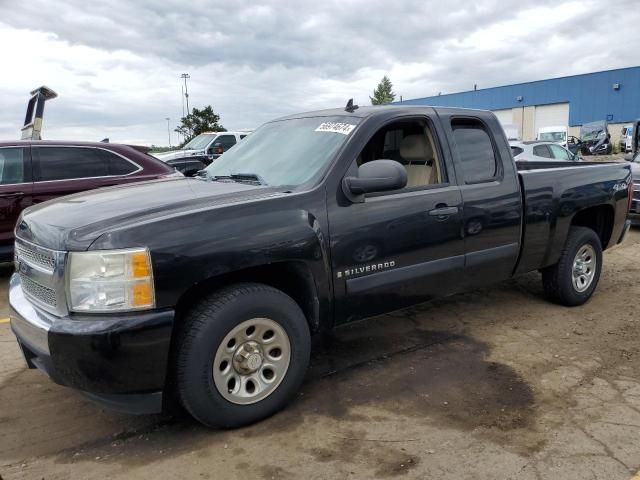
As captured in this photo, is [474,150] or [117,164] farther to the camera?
[117,164]

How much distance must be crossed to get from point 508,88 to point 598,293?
5049 cm

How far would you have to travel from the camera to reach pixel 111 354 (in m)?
2.59

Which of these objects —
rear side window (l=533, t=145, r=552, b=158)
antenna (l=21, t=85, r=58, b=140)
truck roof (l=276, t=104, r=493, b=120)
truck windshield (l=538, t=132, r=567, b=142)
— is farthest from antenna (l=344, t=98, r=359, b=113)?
truck windshield (l=538, t=132, r=567, b=142)

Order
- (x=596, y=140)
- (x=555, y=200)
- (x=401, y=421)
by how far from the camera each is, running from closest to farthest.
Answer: (x=401, y=421) < (x=555, y=200) < (x=596, y=140)

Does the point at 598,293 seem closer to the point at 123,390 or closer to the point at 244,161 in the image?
the point at 244,161

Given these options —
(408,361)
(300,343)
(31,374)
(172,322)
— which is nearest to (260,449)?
(300,343)

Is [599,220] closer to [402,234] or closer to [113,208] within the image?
[402,234]

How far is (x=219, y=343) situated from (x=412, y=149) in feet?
7.77

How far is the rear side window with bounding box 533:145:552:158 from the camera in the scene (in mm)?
13537

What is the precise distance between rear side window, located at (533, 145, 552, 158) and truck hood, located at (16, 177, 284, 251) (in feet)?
38.5

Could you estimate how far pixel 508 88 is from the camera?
5153 cm

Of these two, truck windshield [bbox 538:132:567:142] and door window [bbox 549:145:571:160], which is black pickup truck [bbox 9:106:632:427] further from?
truck windshield [bbox 538:132:567:142]

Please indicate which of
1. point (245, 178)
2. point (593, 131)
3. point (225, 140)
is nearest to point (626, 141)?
point (593, 131)

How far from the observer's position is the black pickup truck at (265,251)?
2.64 metres
